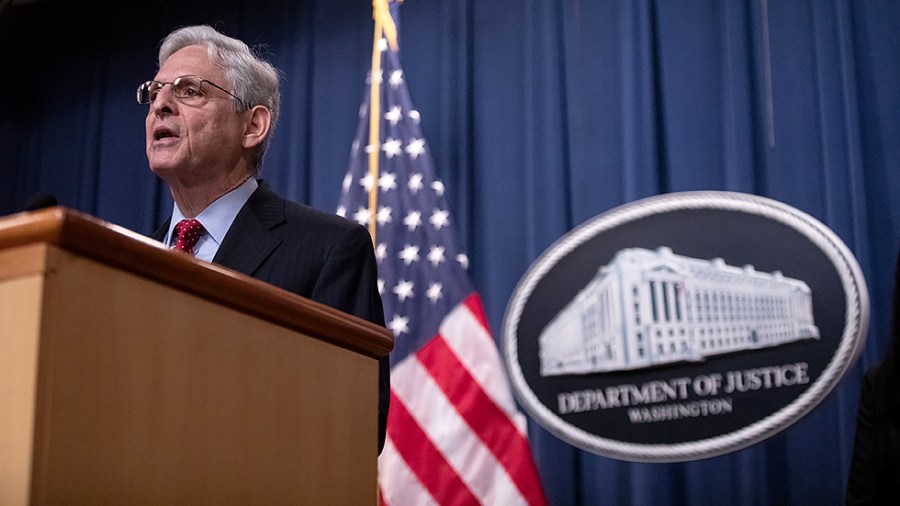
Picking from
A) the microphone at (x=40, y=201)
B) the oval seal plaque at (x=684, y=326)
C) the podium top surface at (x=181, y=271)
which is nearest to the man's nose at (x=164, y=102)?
the microphone at (x=40, y=201)

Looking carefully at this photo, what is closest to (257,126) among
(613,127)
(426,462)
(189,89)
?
(189,89)

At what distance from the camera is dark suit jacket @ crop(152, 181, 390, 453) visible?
6.25 ft

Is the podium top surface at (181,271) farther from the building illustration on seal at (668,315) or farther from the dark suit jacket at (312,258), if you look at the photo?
the building illustration on seal at (668,315)

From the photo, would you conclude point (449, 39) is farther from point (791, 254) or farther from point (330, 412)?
point (330, 412)

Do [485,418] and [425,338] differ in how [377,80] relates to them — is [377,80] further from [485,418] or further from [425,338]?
[485,418]

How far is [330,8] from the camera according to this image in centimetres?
472

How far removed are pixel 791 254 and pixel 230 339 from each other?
233 cm

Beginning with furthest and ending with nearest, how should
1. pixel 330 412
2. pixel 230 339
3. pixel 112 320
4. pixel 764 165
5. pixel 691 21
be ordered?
pixel 691 21
pixel 764 165
pixel 330 412
pixel 230 339
pixel 112 320

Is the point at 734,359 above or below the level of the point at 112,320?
above

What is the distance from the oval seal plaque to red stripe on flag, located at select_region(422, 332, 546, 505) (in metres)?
0.14

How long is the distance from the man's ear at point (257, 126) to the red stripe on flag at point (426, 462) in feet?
4.43

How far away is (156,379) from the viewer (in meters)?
1.08

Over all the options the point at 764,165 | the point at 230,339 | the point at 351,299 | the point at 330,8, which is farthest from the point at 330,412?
the point at 330,8

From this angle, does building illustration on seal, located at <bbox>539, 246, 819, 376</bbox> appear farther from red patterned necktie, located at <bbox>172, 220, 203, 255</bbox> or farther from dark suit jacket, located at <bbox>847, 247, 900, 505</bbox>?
red patterned necktie, located at <bbox>172, 220, 203, 255</bbox>
